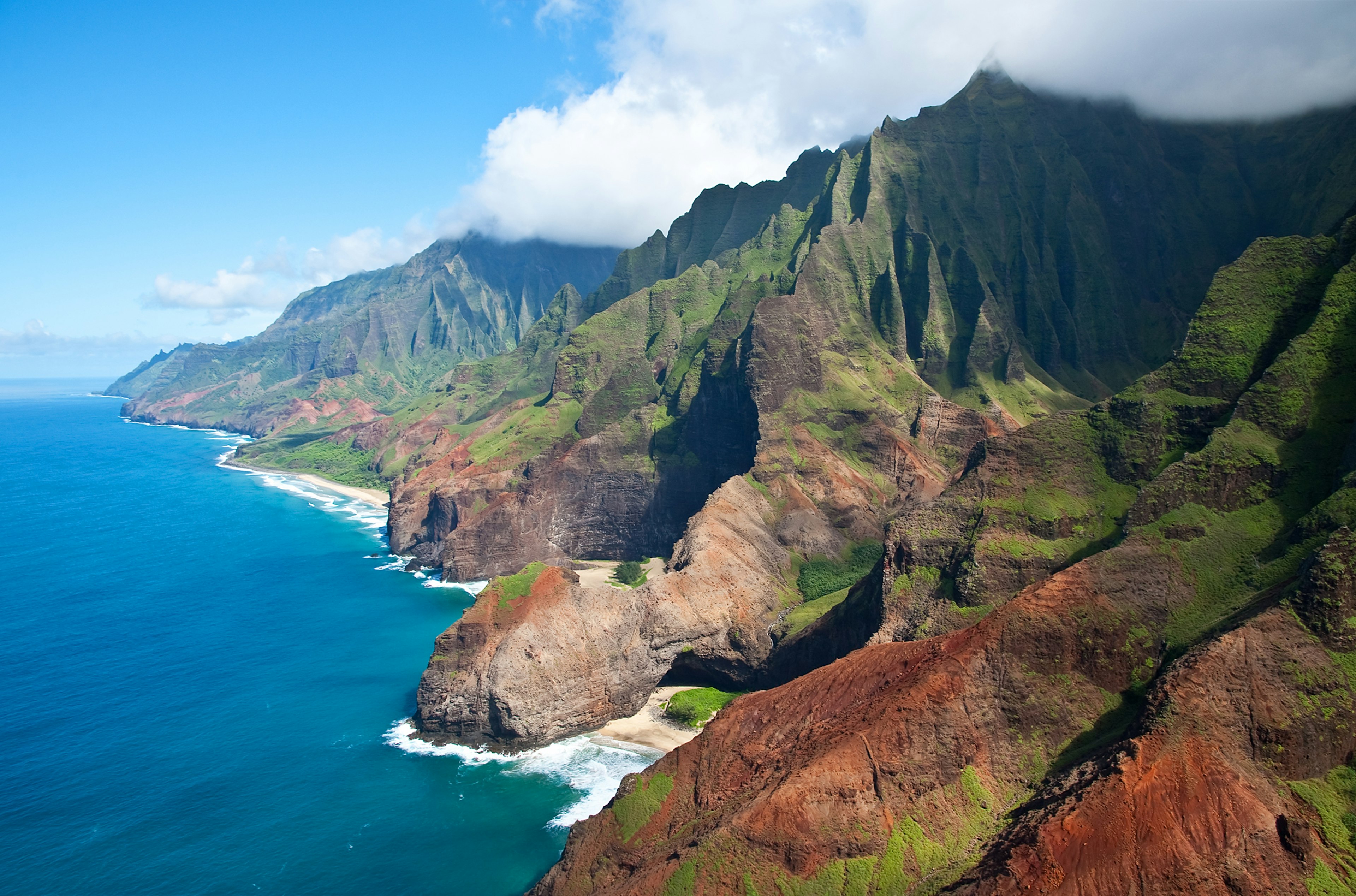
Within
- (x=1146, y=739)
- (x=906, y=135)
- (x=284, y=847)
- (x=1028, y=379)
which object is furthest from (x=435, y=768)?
(x=906, y=135)

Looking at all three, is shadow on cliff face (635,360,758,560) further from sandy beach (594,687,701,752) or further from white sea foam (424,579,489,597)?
sandy beach (594,687,701,752)

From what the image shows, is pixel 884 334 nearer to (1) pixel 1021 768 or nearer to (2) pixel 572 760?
(2) pixel 572 760

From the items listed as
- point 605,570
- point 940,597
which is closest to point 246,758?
point 605,570

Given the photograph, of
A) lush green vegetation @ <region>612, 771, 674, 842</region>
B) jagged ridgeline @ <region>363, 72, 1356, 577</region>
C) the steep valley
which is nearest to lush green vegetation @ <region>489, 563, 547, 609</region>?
the steep valley

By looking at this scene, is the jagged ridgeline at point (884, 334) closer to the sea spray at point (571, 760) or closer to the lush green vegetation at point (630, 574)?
the lush green vegetation at point (630, 574)

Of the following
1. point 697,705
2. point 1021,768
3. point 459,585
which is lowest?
point 697,705

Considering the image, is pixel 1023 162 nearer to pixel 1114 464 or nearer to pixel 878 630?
pixel 1114 464

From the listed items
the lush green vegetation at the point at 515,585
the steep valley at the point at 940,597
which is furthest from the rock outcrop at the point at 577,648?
the steep valley at the point at 940,597
